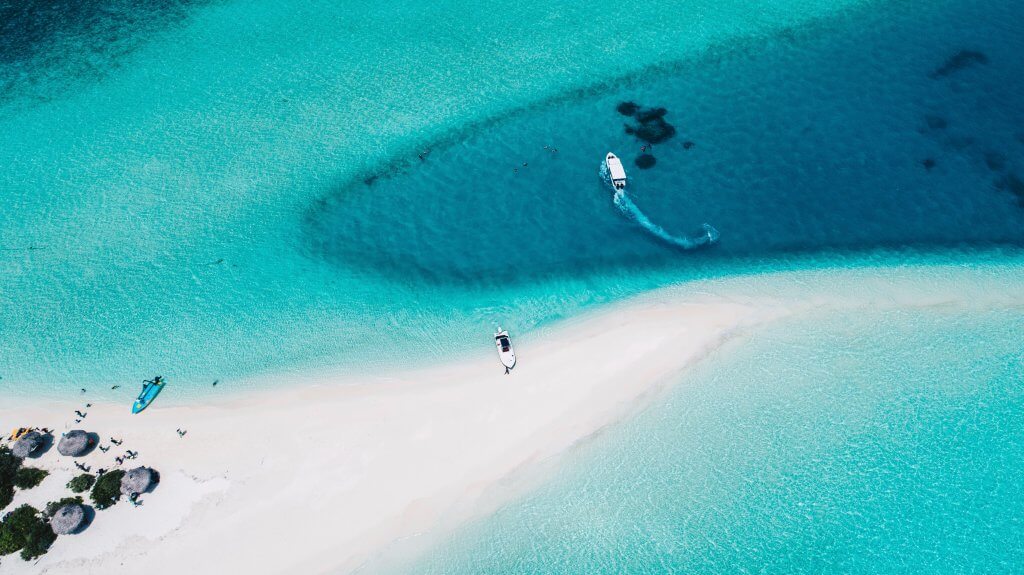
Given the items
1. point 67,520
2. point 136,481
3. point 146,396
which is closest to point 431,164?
point 146,396

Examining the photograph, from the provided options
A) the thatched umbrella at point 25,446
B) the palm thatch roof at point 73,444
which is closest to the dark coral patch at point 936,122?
the palm thatch roof at point 73,444

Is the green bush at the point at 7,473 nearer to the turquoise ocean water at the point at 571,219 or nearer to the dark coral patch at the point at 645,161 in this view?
the turquoise ocean water at the point at 571,219

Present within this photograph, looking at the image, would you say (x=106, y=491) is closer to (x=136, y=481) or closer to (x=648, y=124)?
(x=136, y=481)

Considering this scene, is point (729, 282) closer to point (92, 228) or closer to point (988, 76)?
point (988, 76)

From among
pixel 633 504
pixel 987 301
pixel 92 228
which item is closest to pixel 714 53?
pixel 987 301

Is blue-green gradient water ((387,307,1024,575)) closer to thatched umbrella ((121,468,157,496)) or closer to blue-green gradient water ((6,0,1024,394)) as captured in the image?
blue-green gradient water ((6,0,1024,394))

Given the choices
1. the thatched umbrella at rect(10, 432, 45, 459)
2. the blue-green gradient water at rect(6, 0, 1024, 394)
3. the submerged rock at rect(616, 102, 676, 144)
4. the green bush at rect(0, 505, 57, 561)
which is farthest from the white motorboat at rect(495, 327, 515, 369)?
the thatched umbrella at rect(10, 432, 45, 459)

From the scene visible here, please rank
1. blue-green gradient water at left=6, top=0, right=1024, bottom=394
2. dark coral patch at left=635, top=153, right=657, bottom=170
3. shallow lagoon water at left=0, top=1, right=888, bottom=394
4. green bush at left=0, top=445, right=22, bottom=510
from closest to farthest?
1. green bush at left=0, top=445, right=22, bottom=510
2. shallow lagoon water at left=0, top=1, right=888, bottom=394
3. blue-green gradient water at left=6, top=0, right=1024, bottom=394
4. dark coral patch at left=635, top=153, right=657, bottom=170
